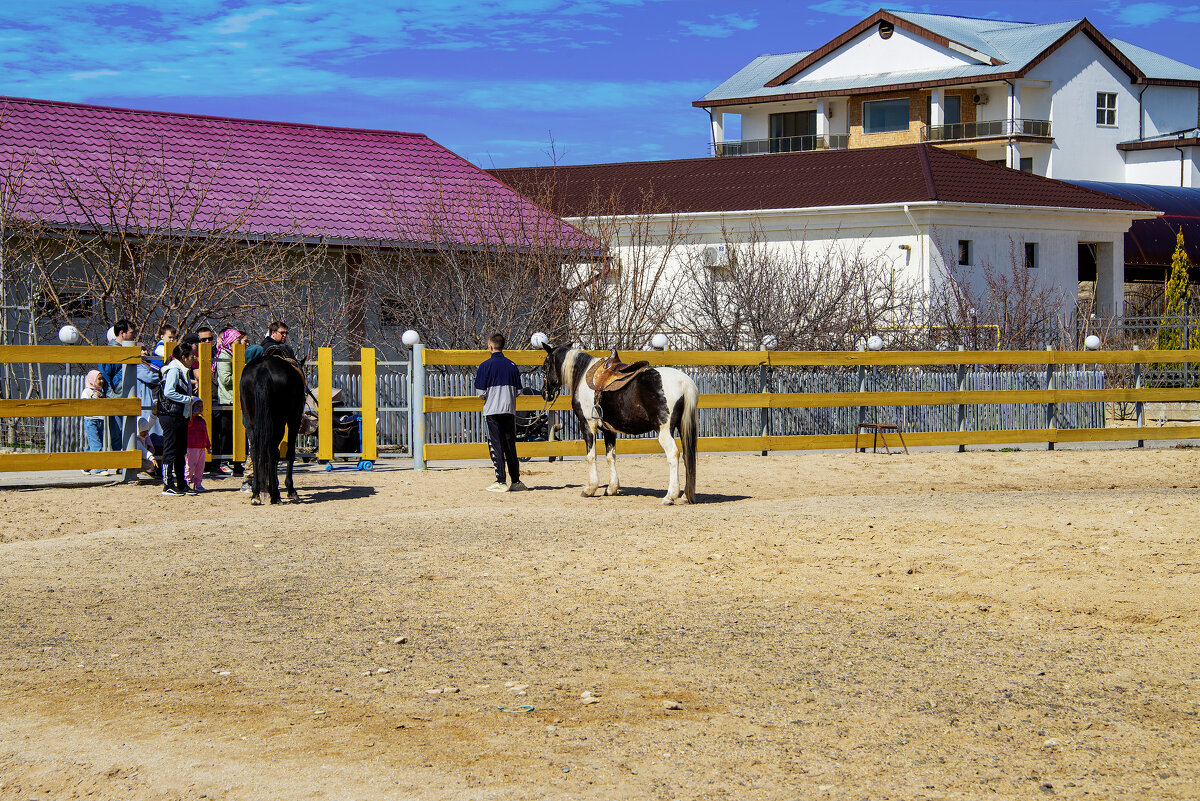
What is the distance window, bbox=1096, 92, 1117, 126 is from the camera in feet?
222

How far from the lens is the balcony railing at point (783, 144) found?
6612cm

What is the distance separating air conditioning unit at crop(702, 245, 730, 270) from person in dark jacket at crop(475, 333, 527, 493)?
1537cm

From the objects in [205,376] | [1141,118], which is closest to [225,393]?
[205,376]

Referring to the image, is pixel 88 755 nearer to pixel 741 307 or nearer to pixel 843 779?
pixel 843 779

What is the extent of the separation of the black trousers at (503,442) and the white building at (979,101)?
52911 millimetres

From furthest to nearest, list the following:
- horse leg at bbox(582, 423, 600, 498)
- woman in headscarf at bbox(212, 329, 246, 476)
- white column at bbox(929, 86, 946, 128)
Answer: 1. white column at bbox(929, 86, 946, 128)
2. woman in headscarf at bbox(212, 329, 246, 476)
3. horse leg at bbox(582, 423, 600, 498)

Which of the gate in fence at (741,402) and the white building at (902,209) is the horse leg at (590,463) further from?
the white building at (902,209)

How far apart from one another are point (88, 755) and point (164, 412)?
9.56m

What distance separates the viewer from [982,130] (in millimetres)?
63781

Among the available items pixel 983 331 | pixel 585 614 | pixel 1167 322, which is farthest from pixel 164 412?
pixel 1167 322

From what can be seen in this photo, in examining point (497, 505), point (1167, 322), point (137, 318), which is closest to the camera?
point (497, 505)

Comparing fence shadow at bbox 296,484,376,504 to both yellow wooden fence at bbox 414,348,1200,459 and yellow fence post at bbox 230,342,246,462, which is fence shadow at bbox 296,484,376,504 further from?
yellow wooden fence at bbox 414,348,1200,459

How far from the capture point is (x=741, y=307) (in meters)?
27.4

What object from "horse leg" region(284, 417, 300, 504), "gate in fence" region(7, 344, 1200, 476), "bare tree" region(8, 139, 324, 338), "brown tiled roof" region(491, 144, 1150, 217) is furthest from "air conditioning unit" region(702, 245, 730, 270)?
"horse leg" region(284, 417, 300, 504)
